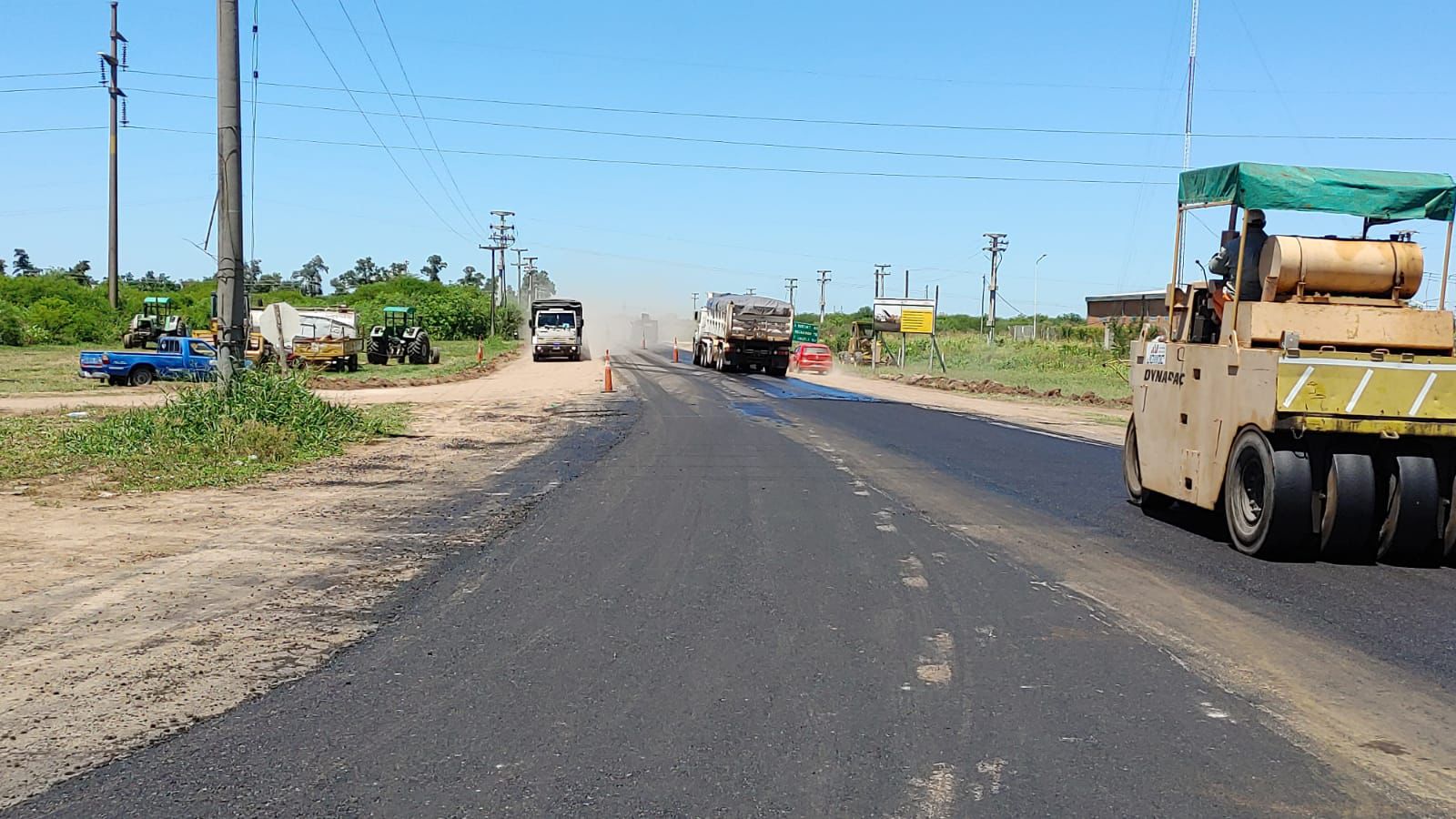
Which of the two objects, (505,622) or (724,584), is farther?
(724,584)

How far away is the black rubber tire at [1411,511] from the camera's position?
8703mm

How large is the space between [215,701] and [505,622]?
183 centimetres

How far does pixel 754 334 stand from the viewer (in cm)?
4512

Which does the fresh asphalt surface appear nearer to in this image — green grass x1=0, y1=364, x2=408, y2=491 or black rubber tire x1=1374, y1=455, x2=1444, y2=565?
black rubber tire x1=1374, y1=455, x2=1444, y2=565

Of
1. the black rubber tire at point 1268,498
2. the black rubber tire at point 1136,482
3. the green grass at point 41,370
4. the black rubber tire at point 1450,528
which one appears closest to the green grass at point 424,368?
the green grass at point 41,370

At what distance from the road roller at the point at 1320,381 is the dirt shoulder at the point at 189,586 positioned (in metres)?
Result: 6.34

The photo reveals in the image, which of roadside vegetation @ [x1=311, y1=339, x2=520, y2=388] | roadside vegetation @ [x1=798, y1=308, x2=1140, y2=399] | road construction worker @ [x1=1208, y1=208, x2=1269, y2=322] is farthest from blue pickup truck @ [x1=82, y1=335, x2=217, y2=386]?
road construction worker @ [x1=1208, y1=208, x2=1269, y2=322]

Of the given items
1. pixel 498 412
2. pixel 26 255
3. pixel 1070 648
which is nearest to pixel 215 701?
pixel 1070 648

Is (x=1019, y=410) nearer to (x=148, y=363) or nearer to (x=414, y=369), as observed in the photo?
(x=148, y=363)

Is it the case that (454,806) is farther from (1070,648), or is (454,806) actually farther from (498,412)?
(498,412)

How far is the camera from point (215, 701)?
17.5 feet

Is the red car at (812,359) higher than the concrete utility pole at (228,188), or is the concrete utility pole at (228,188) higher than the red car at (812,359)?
the concrete utility pole at (228,188)

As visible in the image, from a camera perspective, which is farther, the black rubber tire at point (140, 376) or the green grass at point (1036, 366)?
the green grass at point (1036, 366)

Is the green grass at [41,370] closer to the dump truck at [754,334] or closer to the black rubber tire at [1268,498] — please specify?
the dump truck at [754,334]
